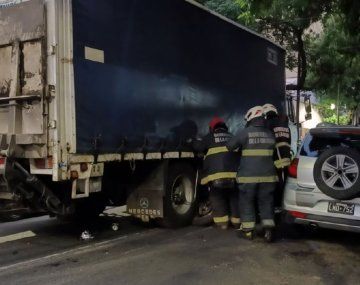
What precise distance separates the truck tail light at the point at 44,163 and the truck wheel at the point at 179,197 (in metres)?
2.18

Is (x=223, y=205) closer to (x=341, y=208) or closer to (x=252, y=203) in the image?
(x=252, y=203)

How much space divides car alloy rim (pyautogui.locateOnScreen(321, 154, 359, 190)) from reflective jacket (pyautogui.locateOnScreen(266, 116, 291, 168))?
111cm

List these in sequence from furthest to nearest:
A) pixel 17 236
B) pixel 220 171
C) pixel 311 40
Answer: pixel 311 40
pixel 220 171
pixel 17 236

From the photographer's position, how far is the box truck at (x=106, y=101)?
5402 mm

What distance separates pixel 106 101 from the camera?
5832 mm

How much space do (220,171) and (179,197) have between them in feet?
2.74

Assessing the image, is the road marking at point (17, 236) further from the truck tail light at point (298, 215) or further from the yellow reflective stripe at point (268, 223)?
the truck tail light at point (298, 215)

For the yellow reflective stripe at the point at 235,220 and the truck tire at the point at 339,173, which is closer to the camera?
the truck tire at the point at 339,173

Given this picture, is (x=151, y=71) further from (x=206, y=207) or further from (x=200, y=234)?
(x=206, y=207)

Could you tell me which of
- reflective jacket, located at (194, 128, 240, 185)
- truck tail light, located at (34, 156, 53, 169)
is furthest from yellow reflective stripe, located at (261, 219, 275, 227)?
truck tail light, located at (34, 156, 53, 169)

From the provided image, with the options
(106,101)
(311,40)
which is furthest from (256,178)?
(311,40)

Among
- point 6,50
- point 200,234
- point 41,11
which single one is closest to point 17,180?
point 6,50

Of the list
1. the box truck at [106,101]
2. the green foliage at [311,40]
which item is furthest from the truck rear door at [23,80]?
the green foliage at [311,40]

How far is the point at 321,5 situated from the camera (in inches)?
379
